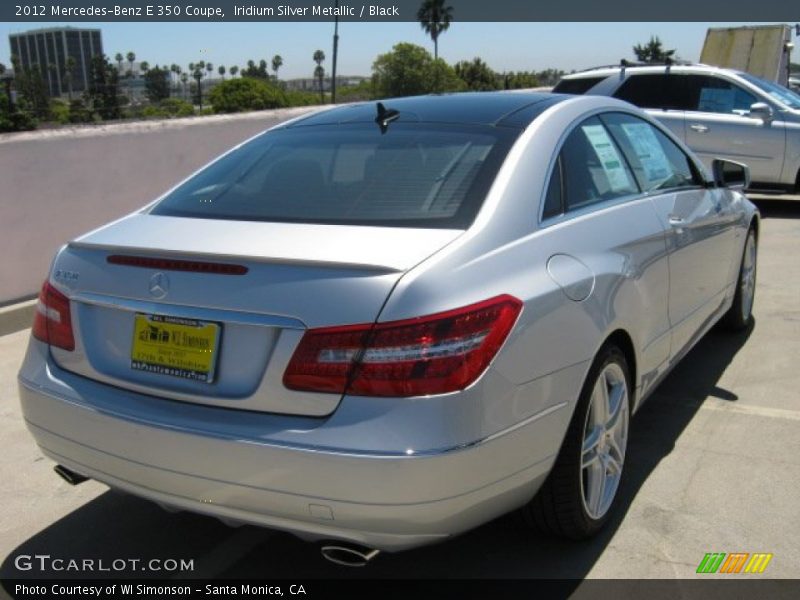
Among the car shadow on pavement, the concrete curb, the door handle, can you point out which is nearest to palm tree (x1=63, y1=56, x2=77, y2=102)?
the concrete curb

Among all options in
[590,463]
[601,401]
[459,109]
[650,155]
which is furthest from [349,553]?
[650,155]

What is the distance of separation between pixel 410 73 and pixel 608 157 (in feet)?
159

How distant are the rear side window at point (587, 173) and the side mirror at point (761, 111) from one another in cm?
764

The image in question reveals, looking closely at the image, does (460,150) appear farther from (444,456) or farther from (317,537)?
(317,537)

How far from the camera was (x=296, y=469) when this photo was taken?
2342mm

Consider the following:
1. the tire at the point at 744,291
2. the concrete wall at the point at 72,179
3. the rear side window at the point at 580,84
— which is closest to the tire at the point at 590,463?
the tire at the point at 744,291

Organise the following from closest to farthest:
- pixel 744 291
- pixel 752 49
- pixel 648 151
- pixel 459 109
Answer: pixel 459 109
pixel 648 151
pixel 744 291
pixel 752 49

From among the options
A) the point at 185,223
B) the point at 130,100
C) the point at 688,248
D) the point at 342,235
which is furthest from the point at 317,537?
the point at 130,100

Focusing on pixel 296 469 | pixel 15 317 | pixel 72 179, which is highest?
pixel 72 179

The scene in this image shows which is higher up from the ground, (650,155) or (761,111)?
(650,155)

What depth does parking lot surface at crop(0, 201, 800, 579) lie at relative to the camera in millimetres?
2996

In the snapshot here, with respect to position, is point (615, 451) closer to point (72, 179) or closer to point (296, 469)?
point (296, 469)

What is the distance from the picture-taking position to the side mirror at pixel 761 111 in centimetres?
1038

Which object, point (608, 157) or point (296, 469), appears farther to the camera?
point (608, 157)
